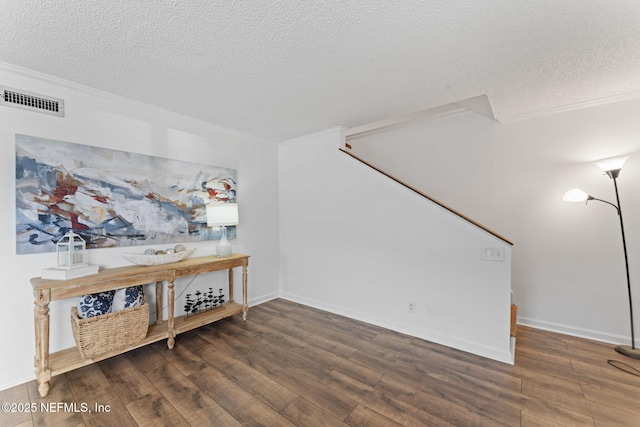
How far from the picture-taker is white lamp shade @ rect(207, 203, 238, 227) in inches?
113

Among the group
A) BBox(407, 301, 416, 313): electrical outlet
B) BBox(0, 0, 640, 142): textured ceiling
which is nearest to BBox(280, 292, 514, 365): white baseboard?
BBox(407, 301, 416, 313): electrical outlet

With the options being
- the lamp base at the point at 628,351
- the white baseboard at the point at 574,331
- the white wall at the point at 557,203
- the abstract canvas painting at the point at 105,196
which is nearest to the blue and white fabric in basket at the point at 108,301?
the abstract canvas painting at the point at 105,196

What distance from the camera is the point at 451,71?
2000mm

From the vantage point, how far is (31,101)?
6.44ft

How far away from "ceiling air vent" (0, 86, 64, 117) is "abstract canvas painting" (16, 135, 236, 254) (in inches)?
9.1

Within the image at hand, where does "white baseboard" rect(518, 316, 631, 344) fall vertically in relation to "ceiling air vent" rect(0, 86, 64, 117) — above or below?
below

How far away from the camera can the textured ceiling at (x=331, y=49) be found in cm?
139

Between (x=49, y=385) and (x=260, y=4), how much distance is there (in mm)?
2933

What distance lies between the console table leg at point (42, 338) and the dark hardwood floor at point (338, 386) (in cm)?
12

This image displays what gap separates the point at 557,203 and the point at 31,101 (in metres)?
4.92

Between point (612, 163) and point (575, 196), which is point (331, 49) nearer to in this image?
point (575, 196)

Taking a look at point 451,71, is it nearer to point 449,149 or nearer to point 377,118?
point 377,118

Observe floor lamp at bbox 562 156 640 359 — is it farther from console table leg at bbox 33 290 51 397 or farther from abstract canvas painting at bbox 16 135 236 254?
console table leg at bbox 33 290 51 397

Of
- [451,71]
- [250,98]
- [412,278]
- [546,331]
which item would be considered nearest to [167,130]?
[250,98]
